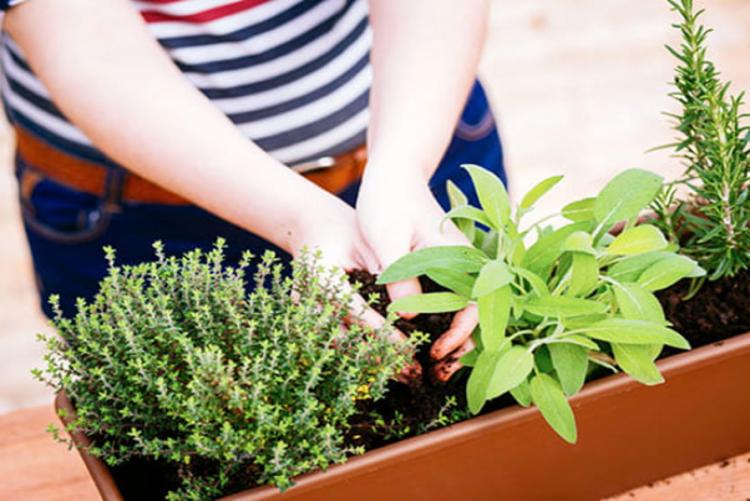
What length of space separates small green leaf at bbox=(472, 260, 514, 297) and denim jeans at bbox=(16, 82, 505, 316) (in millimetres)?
608

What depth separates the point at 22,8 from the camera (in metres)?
0.99

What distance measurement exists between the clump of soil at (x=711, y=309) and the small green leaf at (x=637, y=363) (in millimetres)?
118

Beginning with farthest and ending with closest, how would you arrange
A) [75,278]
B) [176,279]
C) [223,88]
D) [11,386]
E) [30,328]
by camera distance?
[30,328], [11,386], [75,278], [223,88], [176,279]

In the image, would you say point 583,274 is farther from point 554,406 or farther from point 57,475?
point 57,475

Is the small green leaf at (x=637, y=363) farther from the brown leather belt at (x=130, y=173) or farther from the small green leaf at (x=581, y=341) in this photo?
the brown leather belt at (x=130, y=173)

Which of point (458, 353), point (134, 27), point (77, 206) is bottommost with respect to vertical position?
point (458, 353)

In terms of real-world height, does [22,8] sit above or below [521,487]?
above

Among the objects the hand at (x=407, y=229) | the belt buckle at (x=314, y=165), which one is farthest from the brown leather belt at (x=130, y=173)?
the hand at (x=407, y=229)

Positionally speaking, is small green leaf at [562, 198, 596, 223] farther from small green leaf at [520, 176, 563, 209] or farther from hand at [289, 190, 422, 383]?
hand at [289, 190, 422, 383]

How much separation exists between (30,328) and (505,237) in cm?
215

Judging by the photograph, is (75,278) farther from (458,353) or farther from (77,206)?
(458,353)

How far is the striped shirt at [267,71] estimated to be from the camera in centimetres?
119

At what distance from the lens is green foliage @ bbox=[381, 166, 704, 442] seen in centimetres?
73

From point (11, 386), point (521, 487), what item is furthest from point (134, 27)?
point (11, 386)
